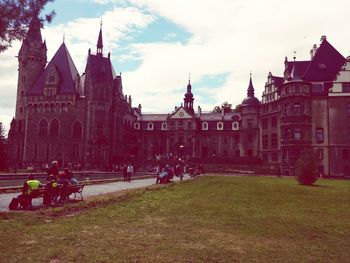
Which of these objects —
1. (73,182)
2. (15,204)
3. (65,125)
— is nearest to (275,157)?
(65,125)

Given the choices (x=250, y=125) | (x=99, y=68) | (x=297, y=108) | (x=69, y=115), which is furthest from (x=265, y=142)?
(x=69, y=115)

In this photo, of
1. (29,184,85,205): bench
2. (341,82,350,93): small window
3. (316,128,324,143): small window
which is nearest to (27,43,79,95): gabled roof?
(316,128,324,143): small window

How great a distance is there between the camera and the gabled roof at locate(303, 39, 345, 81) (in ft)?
194

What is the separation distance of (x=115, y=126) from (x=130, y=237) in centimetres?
6782

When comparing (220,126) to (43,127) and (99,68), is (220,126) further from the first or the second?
(43,127)

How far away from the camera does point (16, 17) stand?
13.6 meters

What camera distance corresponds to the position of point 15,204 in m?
13.8

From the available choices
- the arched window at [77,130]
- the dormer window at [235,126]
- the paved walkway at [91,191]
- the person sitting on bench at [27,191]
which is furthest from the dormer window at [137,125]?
the person sitting on bench at [27,191]

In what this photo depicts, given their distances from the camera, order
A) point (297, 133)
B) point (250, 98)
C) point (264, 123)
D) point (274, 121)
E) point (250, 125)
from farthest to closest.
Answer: point (250, 98) → point (250, 125) → point (264, 123) → point (274, 121) → point (297, 133)

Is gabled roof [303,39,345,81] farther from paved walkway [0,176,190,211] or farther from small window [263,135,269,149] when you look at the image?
paved walkway [0,176,190,211]

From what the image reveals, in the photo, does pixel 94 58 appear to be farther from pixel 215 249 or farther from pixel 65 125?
pixel 215 249

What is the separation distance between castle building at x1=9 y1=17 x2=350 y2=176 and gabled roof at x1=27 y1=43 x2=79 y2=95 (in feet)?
0.74

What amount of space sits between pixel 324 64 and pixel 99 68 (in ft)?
147

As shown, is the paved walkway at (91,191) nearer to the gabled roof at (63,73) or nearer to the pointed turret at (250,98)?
the pointed turret at (250,98)
